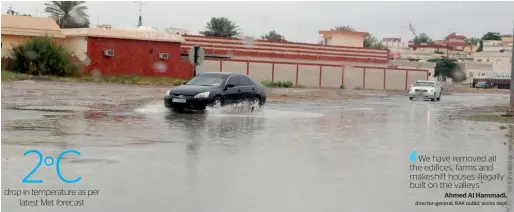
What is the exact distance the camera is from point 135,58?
180ft

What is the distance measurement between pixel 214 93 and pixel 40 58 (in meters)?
27.9

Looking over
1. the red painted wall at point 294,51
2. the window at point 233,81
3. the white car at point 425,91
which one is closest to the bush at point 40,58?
the red painted wall at point 294,51

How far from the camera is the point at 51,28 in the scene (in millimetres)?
54812

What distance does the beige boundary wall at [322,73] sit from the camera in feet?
198

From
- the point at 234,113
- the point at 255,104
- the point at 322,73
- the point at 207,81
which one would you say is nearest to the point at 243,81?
the point at 255,104

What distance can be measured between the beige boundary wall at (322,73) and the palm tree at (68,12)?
2944 cm

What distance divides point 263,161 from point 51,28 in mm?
45475

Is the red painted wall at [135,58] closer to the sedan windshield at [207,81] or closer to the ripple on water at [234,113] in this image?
the ripple on water at [234,113]

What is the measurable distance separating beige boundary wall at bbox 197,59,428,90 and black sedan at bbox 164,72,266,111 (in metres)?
31.7

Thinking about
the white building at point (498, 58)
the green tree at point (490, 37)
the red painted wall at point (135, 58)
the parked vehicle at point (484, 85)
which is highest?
the green tree at point (490, 37)

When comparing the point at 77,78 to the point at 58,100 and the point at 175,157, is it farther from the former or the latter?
the point at 175,157

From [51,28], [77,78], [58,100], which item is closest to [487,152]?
[58,100]

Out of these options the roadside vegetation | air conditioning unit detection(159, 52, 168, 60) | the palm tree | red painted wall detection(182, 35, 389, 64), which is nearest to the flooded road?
the roadside vegetation

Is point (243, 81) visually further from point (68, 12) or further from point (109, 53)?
point (68, 12)
